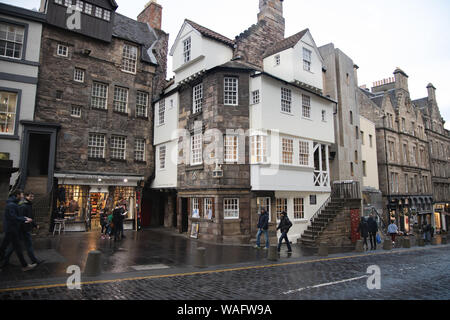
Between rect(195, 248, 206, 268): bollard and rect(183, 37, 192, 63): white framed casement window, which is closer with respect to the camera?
rect(195, 248, 206, 268): bollard

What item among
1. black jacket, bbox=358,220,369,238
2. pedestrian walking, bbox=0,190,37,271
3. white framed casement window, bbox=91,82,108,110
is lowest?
black jacket, bbox=358,220,369,238

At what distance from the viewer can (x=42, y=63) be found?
18703mm

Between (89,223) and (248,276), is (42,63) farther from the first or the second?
(248,276)

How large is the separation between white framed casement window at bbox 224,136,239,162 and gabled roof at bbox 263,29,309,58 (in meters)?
7.60

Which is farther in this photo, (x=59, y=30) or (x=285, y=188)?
(x=59, y=30)

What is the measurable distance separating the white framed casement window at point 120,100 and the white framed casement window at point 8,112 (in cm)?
609

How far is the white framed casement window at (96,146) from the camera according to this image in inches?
798

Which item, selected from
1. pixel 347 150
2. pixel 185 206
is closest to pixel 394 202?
pixel 347 150

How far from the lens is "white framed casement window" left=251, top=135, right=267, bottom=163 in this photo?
1667 centimetres

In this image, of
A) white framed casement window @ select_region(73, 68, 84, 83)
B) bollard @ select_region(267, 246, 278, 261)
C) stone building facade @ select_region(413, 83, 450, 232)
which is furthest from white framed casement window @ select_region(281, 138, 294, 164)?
stone building facade @ select_region(413, 83, 450, 232)

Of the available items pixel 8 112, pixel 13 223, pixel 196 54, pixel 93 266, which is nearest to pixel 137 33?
pixel 196 54

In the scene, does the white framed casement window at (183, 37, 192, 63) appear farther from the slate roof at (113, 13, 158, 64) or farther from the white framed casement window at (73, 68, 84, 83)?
the white framed casement window at (73, 68, 84, 83)

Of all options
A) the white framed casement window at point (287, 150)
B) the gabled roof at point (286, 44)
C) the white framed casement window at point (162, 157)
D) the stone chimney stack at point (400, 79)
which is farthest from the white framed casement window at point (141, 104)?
the stone chimney stack at point (400, 79)
